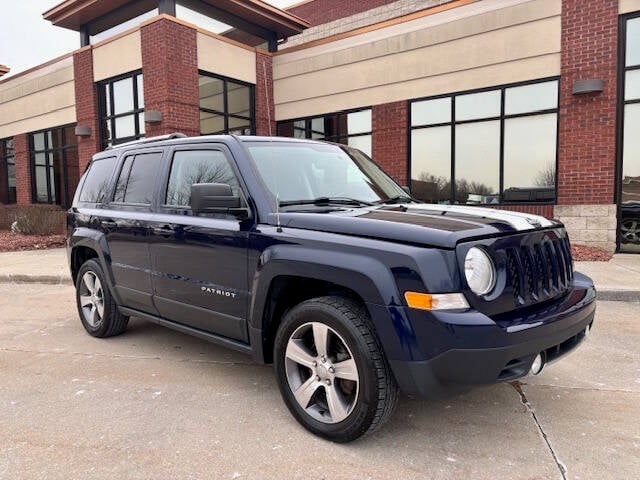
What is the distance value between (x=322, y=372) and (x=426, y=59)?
34.9 feet

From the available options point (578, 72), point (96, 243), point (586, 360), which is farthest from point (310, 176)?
point (578, 72)

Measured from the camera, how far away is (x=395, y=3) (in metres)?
16.7

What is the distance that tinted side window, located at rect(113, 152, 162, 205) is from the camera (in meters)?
4.36

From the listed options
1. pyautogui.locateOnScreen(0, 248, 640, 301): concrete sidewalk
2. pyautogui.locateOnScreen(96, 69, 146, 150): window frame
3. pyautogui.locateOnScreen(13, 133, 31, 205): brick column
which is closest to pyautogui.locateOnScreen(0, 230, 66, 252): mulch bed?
pyautogui.locateOnScreen(0, 248, 640, 301): concrete sidewalk

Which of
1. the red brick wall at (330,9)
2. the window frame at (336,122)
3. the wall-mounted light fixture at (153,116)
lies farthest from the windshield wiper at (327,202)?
the red brick wall at (330,9)

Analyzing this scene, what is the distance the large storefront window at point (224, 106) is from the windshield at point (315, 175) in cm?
1003

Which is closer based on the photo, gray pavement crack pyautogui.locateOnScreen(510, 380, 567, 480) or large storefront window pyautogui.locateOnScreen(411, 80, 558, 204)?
gray pavement crack pyautogui.locateOnScreen(510, 380, 567, 480)

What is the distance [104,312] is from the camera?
4.98m

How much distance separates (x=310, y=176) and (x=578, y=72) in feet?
28.7

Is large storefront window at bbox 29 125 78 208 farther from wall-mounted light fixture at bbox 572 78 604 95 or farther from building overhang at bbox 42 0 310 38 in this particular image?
wall-mounted light fixture at bbox 572 78 604 95

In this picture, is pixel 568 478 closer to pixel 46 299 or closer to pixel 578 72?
pixel 46 299

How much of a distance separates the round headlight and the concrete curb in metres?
7.56

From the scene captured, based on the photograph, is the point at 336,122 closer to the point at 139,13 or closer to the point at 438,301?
the point at 139,13

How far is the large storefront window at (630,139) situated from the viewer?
32.3 ft
